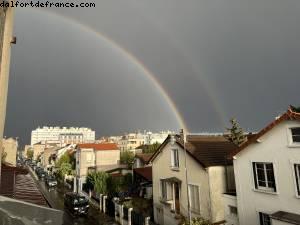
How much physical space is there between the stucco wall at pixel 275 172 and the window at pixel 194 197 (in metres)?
3.95

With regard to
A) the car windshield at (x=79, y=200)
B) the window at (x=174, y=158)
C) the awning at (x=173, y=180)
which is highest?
the window at (x=174, y=158)

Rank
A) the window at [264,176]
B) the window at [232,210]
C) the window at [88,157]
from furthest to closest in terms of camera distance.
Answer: the window at [88,157] < the window at [232,210] < the window at [264,176]

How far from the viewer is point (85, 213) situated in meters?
28.7

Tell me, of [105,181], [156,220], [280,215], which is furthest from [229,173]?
[105,181]

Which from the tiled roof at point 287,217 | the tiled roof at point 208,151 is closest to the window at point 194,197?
the tiled roof at point 208,151

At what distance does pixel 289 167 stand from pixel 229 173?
6503 mm

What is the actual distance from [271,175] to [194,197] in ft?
24.2

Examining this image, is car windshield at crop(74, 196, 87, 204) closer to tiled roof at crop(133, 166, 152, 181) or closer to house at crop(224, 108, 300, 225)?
tiled roof at crop(133, 166, 152, 181)

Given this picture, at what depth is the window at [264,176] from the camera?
640 inches

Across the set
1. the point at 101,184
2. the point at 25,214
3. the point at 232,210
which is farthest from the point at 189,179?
the point at 25,214

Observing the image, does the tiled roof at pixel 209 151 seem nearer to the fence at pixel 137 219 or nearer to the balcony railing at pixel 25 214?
the fence at pixel 137 219

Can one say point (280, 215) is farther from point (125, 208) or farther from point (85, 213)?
point (85, 213)

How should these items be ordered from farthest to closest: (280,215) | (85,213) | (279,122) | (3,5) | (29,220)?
1. (85,213)
2. (279,122)
3. (280,215)
4. (3,5)
5. (29,220)

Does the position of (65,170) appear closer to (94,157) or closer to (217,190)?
(94,157)
